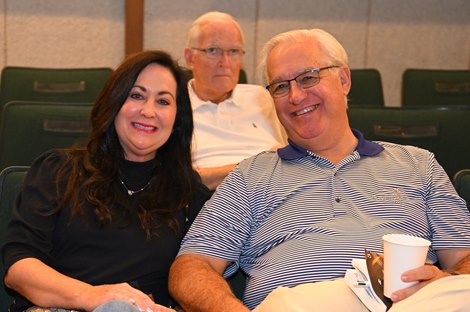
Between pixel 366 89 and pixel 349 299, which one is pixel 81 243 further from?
pixel 366 89

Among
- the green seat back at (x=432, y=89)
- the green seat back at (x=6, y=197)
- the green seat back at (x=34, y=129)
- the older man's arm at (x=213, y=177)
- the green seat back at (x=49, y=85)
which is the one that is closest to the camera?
the green seat back at (x=6, y=197)

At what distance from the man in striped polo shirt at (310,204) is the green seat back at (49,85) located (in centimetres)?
166

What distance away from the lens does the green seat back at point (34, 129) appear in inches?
116

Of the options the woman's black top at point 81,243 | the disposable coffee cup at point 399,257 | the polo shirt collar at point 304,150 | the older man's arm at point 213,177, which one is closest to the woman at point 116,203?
the woman's black top at point 81,243

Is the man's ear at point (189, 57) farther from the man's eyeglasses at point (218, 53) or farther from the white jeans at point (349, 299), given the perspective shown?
the white jeans at point (349, 299)

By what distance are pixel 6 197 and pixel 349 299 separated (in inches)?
44.3

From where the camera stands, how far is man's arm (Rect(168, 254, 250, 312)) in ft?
6.99

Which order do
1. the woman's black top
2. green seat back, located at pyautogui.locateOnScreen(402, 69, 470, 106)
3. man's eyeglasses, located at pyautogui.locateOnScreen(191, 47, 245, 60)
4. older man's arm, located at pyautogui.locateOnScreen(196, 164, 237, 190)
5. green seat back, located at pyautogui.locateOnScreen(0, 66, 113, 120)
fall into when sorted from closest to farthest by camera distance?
1. the woman's black top
2. older man's arm, located at pyautogui.locateOnScreen(196, 164, 237, 190)
3. man's eyeglasses, located at pyautogui.locateOnScreen(191, 47, 245, 60)
4. green seat back, located at pyautogui.locateOnScreen(0, 66, 113, 120)
5. green seat back, located at pyautogui.locateOnScreen(402, 69, 470, 106)

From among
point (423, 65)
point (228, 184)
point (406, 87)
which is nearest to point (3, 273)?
point (228, 184)

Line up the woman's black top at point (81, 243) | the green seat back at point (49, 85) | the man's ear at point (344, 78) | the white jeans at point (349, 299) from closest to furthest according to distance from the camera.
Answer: the white jeans at point (349, 299), the woman's black top at point (81, 243), the man's ear at point (344, 78), the green seat back at point (49, 85)

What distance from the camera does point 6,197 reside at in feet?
7.80

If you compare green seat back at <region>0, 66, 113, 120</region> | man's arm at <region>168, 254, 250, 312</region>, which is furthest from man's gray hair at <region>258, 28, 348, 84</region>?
green seat back at <region>0, 66, 113, 120</region>

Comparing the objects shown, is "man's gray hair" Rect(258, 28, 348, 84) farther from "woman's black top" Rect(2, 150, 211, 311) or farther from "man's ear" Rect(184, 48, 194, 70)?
"man's ear" Rect(184, 48, 194, 70)

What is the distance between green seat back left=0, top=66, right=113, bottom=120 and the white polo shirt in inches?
28.0
